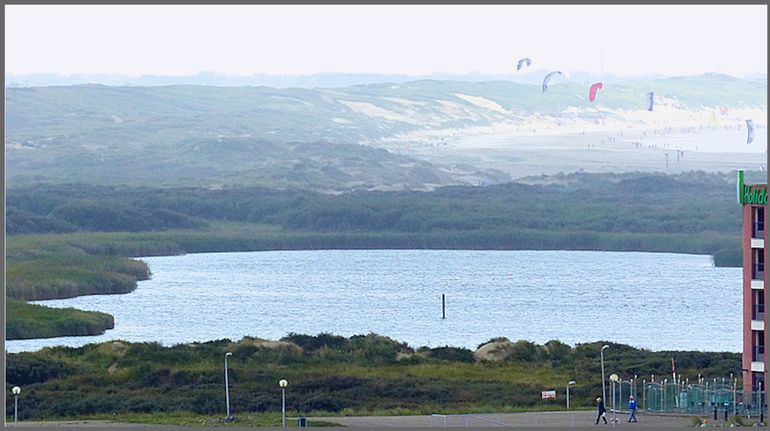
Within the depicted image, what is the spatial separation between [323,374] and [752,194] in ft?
63.2

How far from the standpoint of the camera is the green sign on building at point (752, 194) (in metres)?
38.6

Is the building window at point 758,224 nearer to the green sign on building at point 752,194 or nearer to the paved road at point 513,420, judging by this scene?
the green sign on building at point 752,194

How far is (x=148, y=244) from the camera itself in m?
144

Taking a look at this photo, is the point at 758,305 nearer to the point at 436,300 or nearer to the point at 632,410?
the point at 632,410

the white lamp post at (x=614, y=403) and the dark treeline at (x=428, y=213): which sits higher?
the dark treeline at (x=428, y=213)

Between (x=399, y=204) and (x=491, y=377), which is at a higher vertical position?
(x=399, y=204)

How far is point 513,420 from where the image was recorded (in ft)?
124

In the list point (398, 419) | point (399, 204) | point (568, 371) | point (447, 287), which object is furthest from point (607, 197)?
point (398, 419)

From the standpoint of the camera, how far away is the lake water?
3120 inches

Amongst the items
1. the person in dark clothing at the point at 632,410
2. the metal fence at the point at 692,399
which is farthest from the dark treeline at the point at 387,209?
the person in dark clothing at the point at 632,410

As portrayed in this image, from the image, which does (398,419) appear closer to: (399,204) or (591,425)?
(591,425)

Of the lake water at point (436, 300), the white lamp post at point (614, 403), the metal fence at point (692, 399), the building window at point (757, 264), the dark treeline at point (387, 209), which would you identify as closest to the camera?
the white lamp post at point (614, 403)

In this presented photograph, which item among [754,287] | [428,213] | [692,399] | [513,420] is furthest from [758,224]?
[428,213]

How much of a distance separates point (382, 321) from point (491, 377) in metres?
32.3
